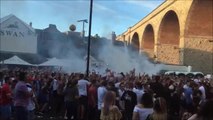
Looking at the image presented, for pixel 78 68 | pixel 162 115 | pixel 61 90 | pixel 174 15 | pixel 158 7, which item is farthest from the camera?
pixel 158 7

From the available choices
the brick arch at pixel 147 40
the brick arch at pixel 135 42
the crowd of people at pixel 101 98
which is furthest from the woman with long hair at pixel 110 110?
the brick arch at pixel 135 42

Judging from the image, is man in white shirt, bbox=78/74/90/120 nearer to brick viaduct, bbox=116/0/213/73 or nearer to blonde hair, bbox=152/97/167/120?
blonde hair, bbox=152/97/167/120

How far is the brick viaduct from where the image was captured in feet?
144

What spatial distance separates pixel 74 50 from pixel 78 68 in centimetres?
1997

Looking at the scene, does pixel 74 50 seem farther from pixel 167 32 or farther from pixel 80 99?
pixel 80 99

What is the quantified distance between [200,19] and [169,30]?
10.6 meters

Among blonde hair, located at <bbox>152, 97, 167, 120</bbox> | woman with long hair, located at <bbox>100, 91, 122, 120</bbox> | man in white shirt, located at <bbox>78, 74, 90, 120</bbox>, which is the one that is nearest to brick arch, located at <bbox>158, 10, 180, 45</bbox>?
man in white shirt, located at <bbox>78, 74, 90, 120</bbox>

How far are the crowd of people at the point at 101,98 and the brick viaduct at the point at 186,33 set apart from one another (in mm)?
27512

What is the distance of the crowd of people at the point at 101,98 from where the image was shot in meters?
7.54

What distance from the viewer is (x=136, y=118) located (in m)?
7.46

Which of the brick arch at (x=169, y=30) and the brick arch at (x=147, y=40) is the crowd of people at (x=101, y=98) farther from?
the brick arch at (x=147, y=40)

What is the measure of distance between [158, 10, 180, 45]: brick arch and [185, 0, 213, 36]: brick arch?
7.12m

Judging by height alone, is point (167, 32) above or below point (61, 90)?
above

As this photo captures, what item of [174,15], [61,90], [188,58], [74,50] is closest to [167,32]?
[174,15]
